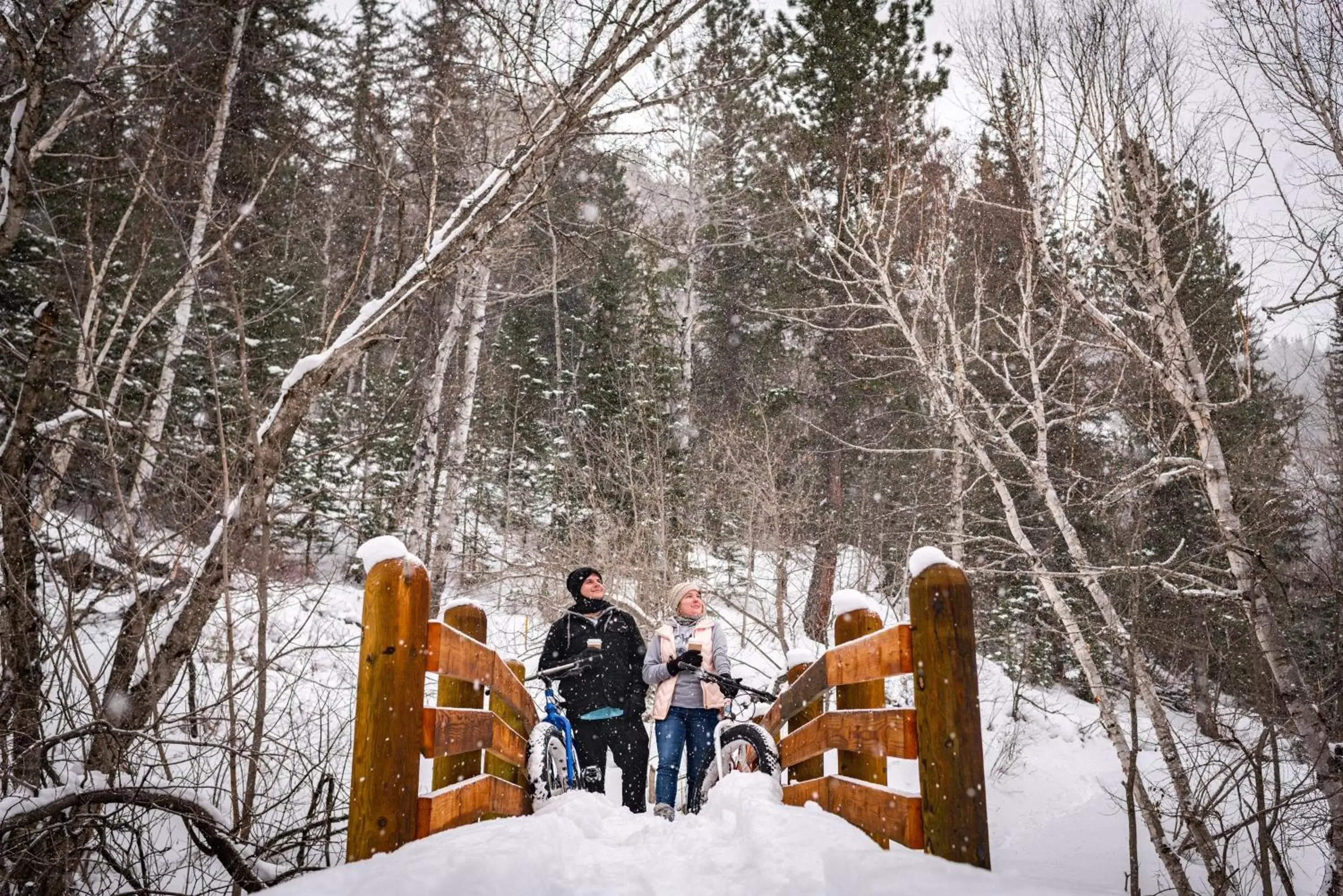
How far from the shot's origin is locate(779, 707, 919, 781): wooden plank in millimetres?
3086

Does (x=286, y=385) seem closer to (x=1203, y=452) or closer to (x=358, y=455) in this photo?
(x=358, y=455)

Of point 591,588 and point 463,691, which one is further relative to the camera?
point 591,588

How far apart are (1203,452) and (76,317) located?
357 inches

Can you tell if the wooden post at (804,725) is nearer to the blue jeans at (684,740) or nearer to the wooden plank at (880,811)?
the blue jeans at (684,740)

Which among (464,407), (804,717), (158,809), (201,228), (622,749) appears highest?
(201,228)

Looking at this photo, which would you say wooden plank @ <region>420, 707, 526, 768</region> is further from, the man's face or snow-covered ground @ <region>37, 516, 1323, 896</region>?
the man's face

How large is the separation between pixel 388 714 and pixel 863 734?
206 centimetres

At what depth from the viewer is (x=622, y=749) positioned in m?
5.64

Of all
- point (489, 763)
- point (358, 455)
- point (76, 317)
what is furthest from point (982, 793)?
point (76, 317)

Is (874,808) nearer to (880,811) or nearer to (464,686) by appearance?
(880,811)

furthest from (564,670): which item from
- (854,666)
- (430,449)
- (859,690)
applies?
(430,449)

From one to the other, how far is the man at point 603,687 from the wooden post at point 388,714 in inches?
106

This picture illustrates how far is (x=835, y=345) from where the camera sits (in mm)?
18156

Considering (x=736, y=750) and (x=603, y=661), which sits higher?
(x=603, y=661)
